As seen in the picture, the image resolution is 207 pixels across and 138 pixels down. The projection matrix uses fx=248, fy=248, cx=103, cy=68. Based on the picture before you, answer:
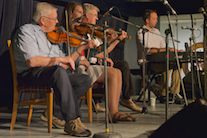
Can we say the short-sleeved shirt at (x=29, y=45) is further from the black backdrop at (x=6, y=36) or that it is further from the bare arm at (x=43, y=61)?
the black backdrop at (x=6, y=36)

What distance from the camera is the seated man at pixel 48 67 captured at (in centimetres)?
165

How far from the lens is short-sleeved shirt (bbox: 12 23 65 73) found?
5.75 feet

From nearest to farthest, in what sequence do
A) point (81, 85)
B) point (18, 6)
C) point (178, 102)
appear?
point (81, 85), point (18, 6), point (178, 102)

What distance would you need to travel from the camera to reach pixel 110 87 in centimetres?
215

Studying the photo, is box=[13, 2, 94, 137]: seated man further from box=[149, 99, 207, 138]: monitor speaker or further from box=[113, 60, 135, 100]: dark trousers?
box=[149, 99, 207, 138]: monitor speaker

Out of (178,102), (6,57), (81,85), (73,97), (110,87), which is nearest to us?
(73,97)

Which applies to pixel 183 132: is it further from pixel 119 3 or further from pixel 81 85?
pixel 119 3

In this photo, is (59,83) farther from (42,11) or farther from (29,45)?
(42,11)

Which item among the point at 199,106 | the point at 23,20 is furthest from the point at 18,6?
the point at 199,106

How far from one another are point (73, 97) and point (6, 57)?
5.76ft

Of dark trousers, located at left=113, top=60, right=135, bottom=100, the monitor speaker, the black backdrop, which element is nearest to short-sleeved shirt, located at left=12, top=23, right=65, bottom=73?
dark trousers, located at left=113, top=60, right=135, bottom=100

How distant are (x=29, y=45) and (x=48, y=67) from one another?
207mm

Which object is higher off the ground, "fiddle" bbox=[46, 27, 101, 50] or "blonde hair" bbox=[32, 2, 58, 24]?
"blonde hair" bbox=[32, 2, 58, 24]

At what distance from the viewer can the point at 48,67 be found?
5.76 ft
